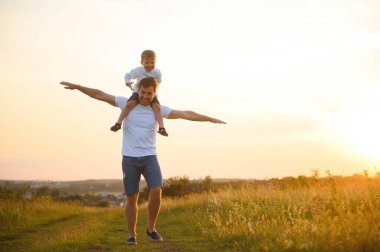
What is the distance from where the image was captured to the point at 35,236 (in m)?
11.6

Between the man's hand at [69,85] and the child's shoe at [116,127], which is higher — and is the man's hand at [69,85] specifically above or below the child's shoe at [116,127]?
above

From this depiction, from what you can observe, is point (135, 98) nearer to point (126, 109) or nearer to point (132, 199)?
point (126, 109)

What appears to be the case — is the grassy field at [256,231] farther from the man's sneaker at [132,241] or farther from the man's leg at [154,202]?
the man's leg at [154,202]

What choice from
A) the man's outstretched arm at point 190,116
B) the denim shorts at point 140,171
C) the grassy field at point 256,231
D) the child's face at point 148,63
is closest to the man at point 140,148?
the denim shorts at point 140,171

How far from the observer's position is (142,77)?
8.45 meters

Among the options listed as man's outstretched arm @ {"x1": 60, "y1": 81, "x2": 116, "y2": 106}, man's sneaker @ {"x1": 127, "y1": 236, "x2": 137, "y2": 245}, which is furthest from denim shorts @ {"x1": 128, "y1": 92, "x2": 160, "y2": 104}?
man's sneaker @ {"x1": 127, "y1": 236, "x2": 137, "y2": 245}

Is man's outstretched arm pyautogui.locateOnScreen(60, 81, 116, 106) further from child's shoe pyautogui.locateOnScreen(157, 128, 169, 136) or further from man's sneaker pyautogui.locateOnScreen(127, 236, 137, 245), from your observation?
man's sneaker pyautogui.locateOnScreen(127, 236, 137, 245)

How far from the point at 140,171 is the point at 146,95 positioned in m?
1.35

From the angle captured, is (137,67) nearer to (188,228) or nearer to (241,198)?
(188,228)

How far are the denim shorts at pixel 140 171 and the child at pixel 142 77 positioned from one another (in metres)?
0.56

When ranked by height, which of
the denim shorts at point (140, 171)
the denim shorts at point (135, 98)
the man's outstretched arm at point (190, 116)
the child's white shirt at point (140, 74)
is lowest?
the denim shorts at point (140, 171)

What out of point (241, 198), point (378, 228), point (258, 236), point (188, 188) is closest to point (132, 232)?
point (258, 236)

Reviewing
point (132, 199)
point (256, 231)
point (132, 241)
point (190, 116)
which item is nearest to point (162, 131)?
point (190, 116)

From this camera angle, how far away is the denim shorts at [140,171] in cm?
780
